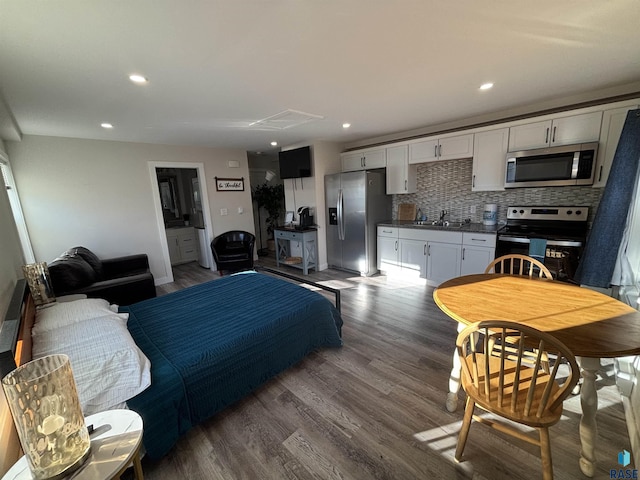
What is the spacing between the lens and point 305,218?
4918 millimetres

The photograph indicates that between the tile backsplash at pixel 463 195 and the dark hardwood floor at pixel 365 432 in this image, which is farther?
the tile backsplash at pixel 463 195

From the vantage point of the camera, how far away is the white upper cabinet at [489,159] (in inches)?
131

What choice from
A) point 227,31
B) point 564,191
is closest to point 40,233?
point 227,31

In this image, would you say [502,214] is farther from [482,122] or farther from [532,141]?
[482,122]

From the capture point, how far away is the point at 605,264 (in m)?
2.45

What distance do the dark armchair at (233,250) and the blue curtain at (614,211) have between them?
461 cm

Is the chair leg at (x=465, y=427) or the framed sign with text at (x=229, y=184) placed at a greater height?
the framed sign with text at (x=229, y=184)

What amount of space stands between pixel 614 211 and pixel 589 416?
81.2 inches

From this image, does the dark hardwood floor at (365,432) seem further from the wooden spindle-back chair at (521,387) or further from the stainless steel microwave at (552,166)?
the stainless steel microwave at (552,166)

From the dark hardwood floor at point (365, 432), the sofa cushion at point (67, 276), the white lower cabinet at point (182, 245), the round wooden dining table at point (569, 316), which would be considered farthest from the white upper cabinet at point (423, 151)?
the white lower cabinet at point (182, 245)

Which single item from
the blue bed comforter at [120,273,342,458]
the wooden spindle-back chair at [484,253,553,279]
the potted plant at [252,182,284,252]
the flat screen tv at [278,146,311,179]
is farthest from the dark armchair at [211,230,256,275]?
the wooden spindle-back chair at [484,253,553,279]

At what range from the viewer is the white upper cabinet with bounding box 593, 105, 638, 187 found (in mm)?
2562

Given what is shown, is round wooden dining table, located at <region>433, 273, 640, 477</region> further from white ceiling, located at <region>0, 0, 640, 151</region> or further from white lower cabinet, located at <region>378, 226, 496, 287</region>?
white ceiling, located at <region>0, 0, 640, 151</region>

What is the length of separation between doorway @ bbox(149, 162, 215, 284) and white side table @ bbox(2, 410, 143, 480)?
4.01m
